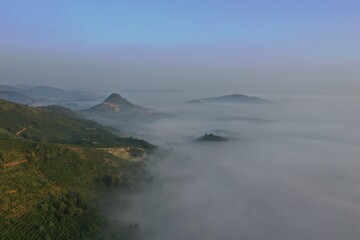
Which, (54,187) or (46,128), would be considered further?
(46,128)

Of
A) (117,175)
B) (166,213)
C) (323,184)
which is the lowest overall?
(323,184)

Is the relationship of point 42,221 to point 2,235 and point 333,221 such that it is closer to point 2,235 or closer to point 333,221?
point 2,235

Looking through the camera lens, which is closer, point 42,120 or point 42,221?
point 42,221

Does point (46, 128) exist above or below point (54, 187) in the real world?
below

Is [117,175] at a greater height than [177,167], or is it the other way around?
[117,175]

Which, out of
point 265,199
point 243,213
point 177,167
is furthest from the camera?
point 177,167

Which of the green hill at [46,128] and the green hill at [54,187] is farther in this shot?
the green hill at [46,128]

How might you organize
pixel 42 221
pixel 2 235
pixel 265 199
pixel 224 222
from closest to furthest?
1. pixel 2 235
2. pixel 42 221
3. pixel 224 222
4. pixel 265 199

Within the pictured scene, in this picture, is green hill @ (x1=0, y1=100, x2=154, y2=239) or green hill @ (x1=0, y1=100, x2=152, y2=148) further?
green hill @ (x1=0, y1=100, x2=152, y2=148)

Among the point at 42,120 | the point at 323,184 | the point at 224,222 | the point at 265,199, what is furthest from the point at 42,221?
the point at 323,184

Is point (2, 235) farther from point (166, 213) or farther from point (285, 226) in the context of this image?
point (285, 226)
